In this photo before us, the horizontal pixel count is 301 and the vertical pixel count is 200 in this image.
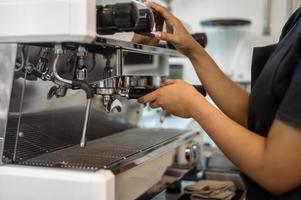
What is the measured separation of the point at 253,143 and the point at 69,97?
48 centimetres

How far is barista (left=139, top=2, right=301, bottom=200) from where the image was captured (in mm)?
617

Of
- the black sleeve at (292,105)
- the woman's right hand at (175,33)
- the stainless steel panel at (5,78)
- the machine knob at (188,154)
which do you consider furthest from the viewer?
the machine knob at (188,154)

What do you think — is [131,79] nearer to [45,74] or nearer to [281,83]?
[45,74]

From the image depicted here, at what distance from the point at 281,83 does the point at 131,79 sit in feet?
1.01

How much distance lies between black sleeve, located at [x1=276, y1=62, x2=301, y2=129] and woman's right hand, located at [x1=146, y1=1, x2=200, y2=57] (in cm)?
31

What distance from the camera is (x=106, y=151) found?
2.90 ft

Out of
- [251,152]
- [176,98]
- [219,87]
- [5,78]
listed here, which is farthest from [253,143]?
[5,78]

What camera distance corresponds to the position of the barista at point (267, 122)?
0.62 m

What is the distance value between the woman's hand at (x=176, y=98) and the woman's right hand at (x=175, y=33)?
0.14 metres

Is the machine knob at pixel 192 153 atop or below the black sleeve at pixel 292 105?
below

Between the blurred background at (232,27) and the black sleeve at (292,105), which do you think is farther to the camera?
the blurred background at (232,27)

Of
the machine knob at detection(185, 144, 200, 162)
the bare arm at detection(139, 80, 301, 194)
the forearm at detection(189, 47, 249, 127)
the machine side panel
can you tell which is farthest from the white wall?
the machine side panel

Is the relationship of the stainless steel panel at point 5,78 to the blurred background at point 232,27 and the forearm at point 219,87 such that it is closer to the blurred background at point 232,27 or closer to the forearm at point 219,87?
the forearm at point 219,87

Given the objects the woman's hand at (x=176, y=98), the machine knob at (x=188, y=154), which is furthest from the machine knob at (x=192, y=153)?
the woman's hand at (x=176, y=98)
